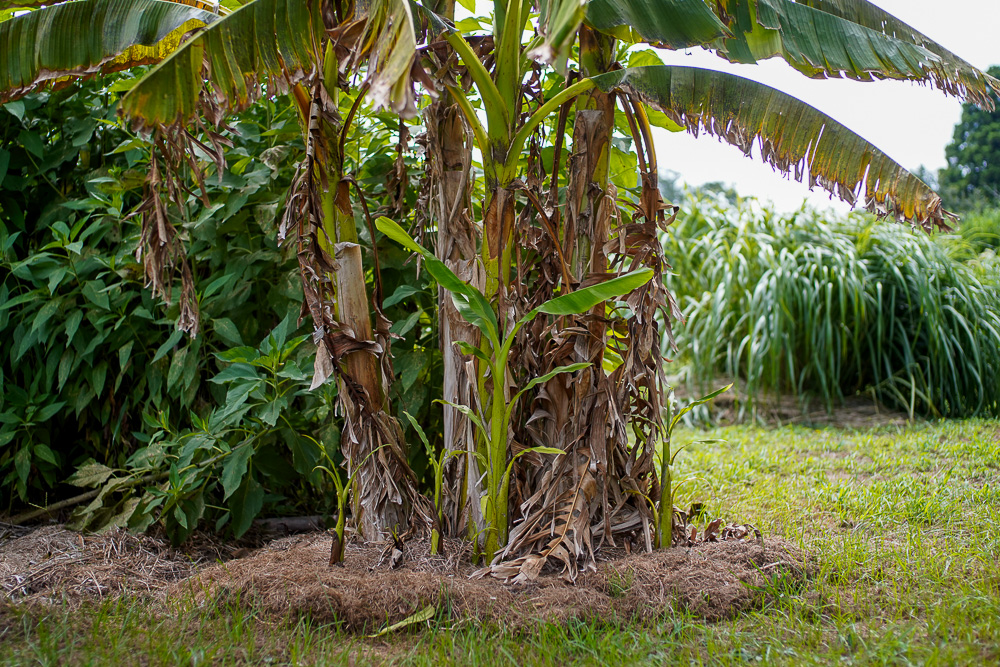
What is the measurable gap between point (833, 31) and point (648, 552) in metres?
1.92

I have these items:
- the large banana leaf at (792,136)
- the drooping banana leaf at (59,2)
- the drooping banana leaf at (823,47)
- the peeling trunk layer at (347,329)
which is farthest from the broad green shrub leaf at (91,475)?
the drooping banana leaf at (823,47)

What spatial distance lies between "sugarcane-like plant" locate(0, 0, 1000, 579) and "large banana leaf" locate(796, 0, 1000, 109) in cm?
1

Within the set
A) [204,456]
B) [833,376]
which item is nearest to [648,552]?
[204,456]

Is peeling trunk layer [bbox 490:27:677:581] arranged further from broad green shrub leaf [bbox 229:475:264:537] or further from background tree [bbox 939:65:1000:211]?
background tree [bbox 939:65:1000:211]

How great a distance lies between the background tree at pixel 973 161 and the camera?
22.0 meters

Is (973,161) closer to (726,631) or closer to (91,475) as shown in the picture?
(726,631)

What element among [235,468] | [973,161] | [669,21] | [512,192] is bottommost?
[235,468]

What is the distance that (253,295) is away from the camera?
9.99ft

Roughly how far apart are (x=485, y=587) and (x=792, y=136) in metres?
1.74

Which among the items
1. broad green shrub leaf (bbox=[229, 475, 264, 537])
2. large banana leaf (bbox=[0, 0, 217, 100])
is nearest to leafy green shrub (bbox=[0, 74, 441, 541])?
broad green shrub leaf (bbox=[229, 475, 264, 537])

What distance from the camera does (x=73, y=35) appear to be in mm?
2070

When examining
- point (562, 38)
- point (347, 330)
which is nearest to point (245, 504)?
point (347, 330)

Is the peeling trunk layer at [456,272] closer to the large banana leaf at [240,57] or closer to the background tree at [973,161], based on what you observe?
the large banana leaf at [240,57]

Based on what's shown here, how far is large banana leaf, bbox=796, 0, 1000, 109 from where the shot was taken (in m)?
2.42
